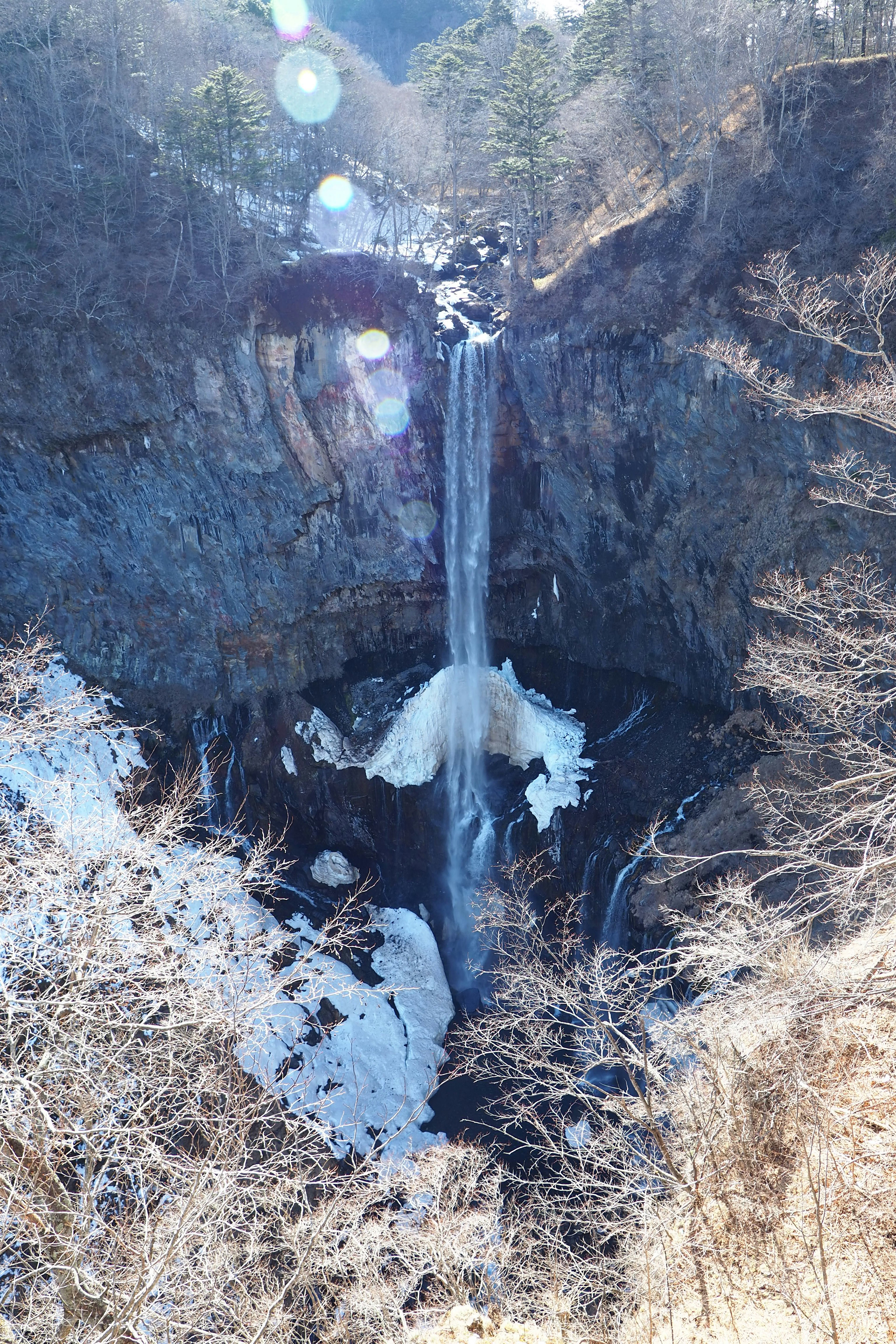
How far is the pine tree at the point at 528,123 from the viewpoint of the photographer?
70.2ft

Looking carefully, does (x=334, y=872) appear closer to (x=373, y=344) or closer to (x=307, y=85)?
(x=373, y=344)

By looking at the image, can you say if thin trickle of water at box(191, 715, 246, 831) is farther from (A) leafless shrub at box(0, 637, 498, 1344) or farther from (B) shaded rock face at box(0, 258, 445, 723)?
(A) leafless shrub at box(0, 637, 498, 1344)

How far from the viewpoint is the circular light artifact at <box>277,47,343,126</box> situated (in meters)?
26.5

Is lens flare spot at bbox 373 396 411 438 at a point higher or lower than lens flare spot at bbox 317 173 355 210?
lower

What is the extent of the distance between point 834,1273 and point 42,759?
17.4m

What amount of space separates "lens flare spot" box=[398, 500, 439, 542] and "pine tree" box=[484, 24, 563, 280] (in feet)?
22.1

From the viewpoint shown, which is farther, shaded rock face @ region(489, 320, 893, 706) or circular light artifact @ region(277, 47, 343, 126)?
circular light artifact @ region(277, 47, 343, 126)

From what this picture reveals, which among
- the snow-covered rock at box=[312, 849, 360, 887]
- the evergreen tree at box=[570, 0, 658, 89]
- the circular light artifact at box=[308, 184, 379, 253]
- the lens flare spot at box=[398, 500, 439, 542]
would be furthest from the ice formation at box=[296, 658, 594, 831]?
the evergreen tree at box=[570, 0, 658, 89]

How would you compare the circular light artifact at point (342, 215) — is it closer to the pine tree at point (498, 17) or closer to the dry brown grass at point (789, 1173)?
the pine tree at point (498, 17)

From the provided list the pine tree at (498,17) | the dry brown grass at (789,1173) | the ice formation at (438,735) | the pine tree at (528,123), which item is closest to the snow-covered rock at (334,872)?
the ice formation at (438,735)

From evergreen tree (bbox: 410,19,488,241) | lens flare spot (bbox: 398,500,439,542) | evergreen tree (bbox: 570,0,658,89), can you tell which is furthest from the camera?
evergreen tree (bbox: 410,19,488,241)

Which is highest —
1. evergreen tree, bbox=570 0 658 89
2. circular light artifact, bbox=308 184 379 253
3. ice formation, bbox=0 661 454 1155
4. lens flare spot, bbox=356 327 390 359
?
evergreen tree, bbox=570 0 658 89

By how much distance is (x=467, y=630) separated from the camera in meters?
22.5

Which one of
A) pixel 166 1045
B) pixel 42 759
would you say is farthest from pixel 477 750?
pixel 166 1045
